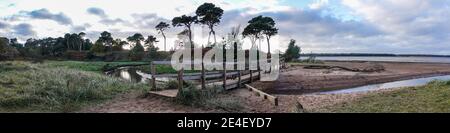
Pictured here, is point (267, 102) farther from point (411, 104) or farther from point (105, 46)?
point (105, 46)

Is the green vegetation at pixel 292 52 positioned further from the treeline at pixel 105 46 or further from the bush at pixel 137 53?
the bush at pixel 137 53

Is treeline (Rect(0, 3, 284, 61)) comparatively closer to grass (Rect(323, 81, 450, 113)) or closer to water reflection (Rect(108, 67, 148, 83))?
water reflection (Rect(108, 67, 148, 83))

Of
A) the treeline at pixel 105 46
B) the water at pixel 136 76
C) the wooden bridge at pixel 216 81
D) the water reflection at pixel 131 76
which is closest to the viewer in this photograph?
the wooden bridge at pixel 216 81

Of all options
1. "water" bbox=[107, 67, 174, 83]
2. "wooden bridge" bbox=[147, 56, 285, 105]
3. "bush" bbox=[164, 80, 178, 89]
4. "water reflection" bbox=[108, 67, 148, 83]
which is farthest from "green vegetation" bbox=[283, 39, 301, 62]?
"bush" bbox=[164, 80, 178, 89]

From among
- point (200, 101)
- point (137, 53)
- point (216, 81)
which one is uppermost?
point (137, 53)

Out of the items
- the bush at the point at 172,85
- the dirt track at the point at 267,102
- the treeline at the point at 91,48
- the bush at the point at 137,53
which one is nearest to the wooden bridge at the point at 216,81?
the dirt track at the point at 267,102

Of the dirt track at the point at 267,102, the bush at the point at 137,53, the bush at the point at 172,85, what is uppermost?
the bush at the point at 137,53

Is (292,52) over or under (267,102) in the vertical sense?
over

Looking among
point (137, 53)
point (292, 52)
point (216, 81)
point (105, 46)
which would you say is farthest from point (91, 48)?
point (216, 81)

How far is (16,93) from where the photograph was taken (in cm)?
1064

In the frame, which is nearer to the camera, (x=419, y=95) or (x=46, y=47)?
(x=419, y=95)
